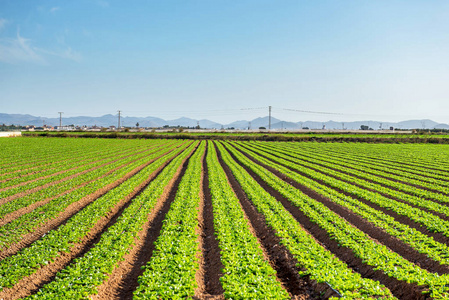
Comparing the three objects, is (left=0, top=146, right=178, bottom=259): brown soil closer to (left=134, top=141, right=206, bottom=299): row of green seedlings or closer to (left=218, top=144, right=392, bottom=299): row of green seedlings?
(left=134, top=141, right=206, bottom=299): row of green seedlings

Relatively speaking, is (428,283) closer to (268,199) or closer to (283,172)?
(268,199)

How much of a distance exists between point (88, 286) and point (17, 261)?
3277 mm

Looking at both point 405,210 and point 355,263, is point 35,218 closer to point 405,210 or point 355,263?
point 355,263

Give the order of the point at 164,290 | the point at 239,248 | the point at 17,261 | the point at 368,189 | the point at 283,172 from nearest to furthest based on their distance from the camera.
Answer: the point at 164,290 → the point at 17,261 → the point at 239,248 → the point at 368,189 → the point at 283,172

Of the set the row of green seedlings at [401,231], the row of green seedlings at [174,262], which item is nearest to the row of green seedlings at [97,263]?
the row of green seedlings at [174,262]

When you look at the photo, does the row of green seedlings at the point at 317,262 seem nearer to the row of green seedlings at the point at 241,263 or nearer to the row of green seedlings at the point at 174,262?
the row of green seedlings at the point at 241,263

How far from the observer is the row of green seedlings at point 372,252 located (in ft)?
26.6

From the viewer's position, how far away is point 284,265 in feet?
34.0

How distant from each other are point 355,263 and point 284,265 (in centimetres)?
264

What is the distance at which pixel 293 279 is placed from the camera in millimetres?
9484

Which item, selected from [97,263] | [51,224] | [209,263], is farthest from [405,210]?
[51,224]

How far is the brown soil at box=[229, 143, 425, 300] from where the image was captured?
326 inches

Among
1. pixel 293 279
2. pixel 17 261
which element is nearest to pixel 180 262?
pixel 293 279

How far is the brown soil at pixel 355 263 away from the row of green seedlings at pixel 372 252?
17 centimetres
